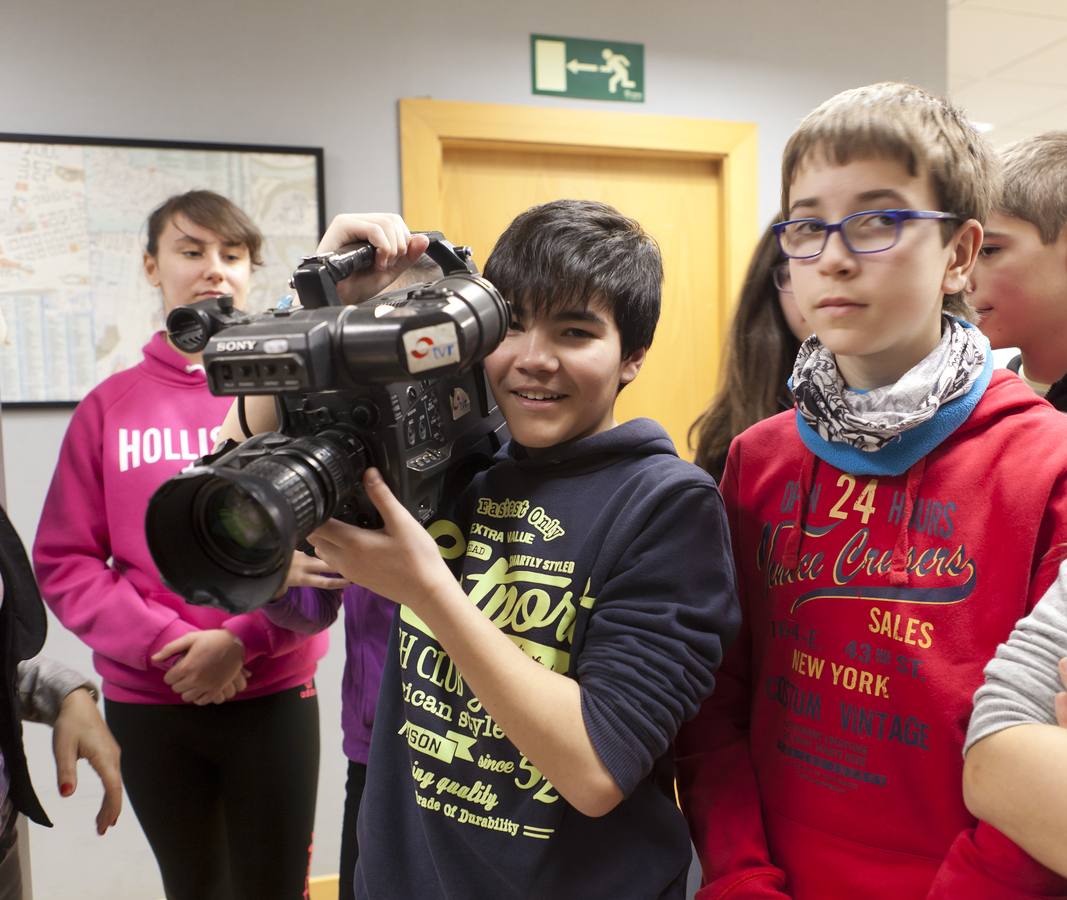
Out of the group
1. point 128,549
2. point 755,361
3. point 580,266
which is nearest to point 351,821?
point 128,549

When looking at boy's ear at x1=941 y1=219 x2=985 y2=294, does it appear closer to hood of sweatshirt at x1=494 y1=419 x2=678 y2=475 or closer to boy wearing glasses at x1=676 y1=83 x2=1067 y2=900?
boy wearing glasses at x1=676 y1=83 x2=1067 y2=900

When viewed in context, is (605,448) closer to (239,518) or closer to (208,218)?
(239,518)

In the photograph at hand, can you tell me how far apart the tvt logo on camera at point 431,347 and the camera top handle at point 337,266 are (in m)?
0.15

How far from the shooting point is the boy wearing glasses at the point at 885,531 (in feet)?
2.41

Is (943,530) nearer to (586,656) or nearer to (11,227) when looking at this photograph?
(586,656)

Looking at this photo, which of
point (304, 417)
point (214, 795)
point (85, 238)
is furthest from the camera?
point (85, 238)

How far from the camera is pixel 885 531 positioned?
31.5 inches

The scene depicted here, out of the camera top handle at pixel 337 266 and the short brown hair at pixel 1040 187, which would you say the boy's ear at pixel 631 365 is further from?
the short brown hair at pixel 1040 187

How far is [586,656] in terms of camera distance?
770 millimetres

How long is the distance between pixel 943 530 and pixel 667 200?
2259mm

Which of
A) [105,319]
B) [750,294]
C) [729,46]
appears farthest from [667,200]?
[105,319]

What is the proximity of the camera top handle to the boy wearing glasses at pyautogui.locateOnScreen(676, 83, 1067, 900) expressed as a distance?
0.34 metres

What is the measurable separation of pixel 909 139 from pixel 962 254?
0.12 meters

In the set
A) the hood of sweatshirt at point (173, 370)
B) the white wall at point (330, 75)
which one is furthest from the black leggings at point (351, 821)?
the white wall at point (330, 75)
